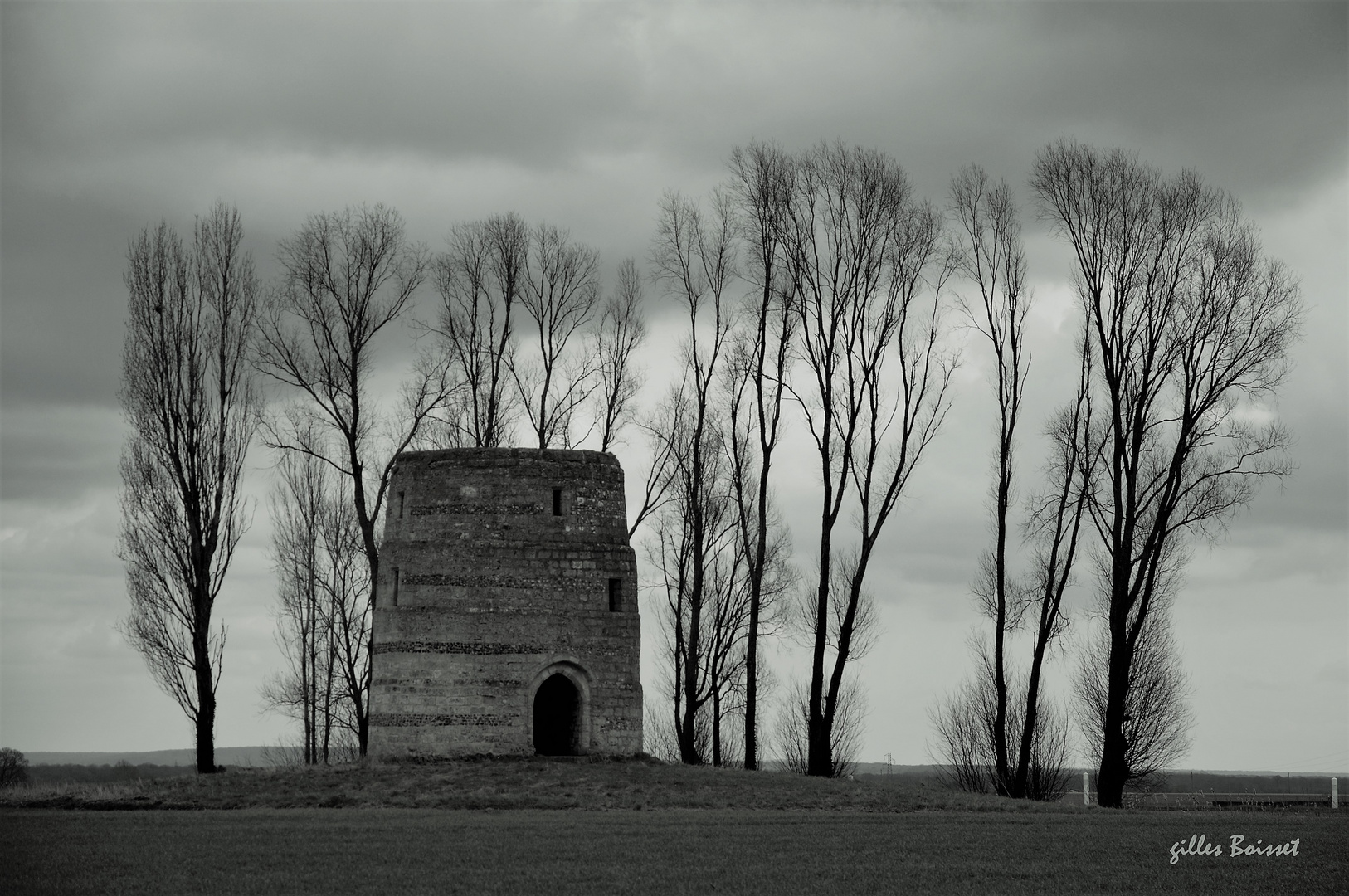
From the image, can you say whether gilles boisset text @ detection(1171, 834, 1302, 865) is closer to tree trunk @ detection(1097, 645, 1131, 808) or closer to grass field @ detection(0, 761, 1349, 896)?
Answer: grass field @ detection(0, 761, 1349, 896)

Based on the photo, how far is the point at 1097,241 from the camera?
29984mm

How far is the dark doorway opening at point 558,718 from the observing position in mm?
28781

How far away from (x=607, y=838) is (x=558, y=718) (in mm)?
10649

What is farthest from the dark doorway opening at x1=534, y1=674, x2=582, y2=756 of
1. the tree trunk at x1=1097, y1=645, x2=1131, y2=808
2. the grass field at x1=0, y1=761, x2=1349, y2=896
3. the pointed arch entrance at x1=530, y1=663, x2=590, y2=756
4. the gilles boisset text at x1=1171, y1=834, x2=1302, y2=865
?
the gilles boisset text at x1=1171, y1=834, x2=1302, y2=865

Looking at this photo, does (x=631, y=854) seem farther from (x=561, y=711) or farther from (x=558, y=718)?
(x=558, y=718)

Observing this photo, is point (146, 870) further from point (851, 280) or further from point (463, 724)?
point (851, 280)

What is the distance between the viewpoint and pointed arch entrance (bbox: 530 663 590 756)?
92.8ft

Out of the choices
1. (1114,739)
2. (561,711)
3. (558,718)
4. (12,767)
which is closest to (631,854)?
(561,711)

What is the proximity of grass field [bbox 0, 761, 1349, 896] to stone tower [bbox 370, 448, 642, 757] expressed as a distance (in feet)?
3.48

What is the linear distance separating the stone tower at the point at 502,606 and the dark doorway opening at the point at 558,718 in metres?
0.07

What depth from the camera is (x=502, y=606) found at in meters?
27.9

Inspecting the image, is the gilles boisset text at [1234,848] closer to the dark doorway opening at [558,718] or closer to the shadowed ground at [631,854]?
the shadowed ground at [631,854]

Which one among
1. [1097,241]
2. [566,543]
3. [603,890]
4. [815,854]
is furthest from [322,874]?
[1097,241]

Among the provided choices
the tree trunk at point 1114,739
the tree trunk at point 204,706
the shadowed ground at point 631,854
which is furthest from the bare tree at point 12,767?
the tree trunk at point 1114,739
